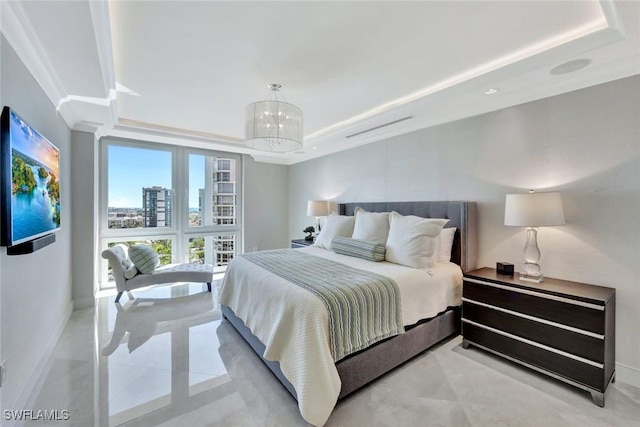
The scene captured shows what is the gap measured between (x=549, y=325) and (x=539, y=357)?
278 mm

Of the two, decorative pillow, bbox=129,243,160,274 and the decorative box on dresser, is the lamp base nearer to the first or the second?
the decorative box on dresser

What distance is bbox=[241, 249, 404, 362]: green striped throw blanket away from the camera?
1821 mm

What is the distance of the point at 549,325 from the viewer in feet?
6.78

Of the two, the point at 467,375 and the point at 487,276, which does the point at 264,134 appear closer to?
the point at 487,276

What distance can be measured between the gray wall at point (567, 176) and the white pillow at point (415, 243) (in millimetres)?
669

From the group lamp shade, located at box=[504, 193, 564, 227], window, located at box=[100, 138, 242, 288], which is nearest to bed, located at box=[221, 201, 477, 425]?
lamp shade, located at box=[504, 193, 564, 227]

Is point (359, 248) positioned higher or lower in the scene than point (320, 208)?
lower

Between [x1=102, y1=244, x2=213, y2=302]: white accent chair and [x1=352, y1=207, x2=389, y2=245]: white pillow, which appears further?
[x1=102, y1=244, x2=213, y2=302]: white accent chair

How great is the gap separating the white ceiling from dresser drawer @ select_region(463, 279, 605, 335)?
1.81 meters

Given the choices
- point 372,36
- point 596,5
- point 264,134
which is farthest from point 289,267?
point 596,5

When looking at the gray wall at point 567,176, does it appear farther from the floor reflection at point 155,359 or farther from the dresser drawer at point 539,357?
the floor reflection at point 155,359

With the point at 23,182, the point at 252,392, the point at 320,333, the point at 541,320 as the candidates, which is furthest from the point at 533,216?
the point at 23,182

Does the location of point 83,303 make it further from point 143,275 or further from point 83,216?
point 83,216

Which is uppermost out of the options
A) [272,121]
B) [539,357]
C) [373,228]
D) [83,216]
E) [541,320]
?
[272,121]
